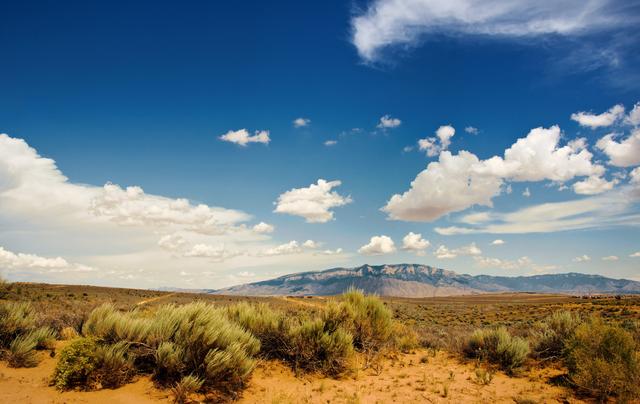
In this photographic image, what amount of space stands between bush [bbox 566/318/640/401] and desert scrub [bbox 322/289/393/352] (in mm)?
5061

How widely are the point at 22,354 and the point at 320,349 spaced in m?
7.06

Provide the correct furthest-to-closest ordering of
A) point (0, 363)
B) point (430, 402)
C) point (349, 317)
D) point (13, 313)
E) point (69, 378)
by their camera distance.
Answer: point (349, 317) < point (13, 313) < point (0, 363) < point (430, 402) < point (69, 378)

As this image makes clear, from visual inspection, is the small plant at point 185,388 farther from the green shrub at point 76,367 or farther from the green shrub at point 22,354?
the green shrub at point 22,354

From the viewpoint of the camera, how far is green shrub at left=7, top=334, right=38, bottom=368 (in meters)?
8.48

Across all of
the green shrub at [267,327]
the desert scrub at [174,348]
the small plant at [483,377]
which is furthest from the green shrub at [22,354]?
the small plant at [483,377]

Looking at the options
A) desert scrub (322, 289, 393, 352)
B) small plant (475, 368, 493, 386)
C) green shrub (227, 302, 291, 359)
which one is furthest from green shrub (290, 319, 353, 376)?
small plant (475, 368, 493, 386)

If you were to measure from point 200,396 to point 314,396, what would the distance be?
7.91 ft

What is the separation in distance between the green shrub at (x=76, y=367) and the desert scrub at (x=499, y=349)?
34.1ft

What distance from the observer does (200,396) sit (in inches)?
297

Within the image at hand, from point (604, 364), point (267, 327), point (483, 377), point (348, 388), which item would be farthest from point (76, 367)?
point (604, 364)

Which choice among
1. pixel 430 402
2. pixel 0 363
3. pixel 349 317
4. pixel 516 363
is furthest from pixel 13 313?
pixel 516 363

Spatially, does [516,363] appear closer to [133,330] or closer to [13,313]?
[133,330]

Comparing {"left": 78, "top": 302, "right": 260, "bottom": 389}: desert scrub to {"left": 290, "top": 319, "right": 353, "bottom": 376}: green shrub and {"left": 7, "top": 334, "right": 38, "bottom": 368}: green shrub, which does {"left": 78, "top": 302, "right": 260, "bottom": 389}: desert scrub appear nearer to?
{"left": 7, "top": 334, "right": 38, "bottom": 368}: green shrub

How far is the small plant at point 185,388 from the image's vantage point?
720 cm
